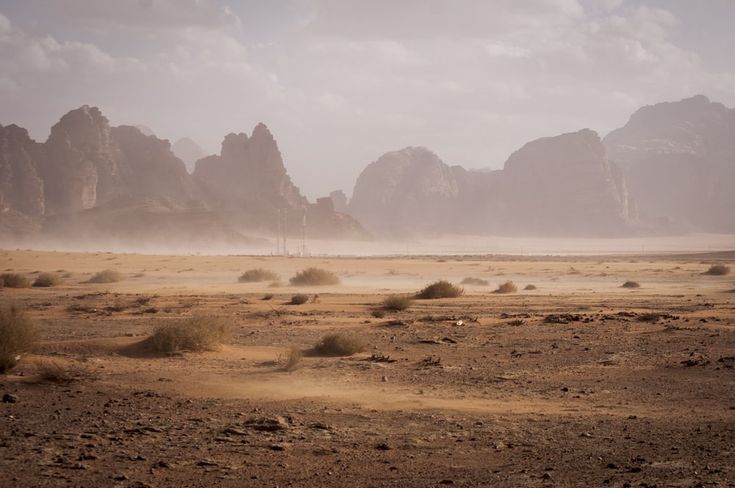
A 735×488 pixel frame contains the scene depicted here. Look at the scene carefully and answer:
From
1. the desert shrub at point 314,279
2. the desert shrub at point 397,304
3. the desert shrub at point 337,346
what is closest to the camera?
the desert shrub at point 337,346

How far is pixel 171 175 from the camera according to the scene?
457 feet

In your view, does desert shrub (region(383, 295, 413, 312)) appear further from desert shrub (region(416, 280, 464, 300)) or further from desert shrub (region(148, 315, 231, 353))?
desert shrub (region(148, 315, 231, 353))

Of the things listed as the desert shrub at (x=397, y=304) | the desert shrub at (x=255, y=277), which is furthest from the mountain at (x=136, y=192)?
the desert shrub at (x=397, y=304)

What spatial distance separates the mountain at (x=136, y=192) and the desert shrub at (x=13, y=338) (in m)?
104

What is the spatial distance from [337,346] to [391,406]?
4.39 m

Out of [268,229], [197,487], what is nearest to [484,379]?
[197,487]

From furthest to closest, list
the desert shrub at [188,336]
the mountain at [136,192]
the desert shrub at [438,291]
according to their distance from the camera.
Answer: the mountain at [136,192] < the desert shrub at [438,291] < the desert shrub at [188,336]

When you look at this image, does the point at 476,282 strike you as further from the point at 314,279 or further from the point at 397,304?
the point at 397,304

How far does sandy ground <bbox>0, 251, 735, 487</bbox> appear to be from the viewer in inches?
290

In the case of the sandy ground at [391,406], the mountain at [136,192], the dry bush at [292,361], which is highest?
the mountain at [136,192]

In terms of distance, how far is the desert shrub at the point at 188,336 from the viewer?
1419cm

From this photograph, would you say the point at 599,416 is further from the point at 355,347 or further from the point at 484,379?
the point at 355,347

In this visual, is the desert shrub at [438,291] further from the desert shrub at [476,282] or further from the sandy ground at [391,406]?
the desert shrub at [476,282]

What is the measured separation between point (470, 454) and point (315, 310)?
15606 millimetres
